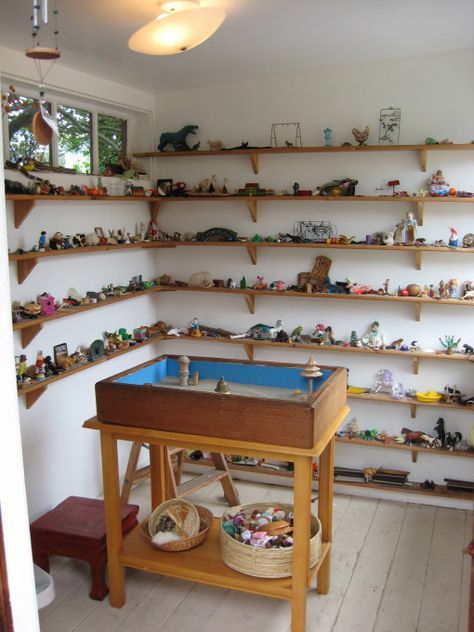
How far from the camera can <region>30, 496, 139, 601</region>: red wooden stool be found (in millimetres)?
3557

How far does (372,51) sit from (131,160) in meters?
1.91

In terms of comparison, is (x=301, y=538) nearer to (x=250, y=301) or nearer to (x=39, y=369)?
(x=39, y=369)

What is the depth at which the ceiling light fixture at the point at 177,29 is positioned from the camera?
2623 millimetres

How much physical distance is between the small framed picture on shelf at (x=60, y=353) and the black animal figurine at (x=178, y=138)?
1.80m

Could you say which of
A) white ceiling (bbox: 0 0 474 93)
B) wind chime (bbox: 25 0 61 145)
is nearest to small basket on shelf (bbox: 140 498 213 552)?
wind chime (bbox: 25 0 61 145)

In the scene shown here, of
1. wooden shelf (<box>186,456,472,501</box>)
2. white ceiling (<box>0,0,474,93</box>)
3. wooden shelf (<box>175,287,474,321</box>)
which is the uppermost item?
white ceiling (<box>0,0,474,93</box>)

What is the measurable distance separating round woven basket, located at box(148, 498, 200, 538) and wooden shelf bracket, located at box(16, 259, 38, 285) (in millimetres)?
1520

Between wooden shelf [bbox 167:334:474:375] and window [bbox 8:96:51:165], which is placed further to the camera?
wooden shelf [bbox 167:334:474:375]

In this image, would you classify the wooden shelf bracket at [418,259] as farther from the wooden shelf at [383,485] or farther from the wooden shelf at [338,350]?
the wooden shelf at [383,485]

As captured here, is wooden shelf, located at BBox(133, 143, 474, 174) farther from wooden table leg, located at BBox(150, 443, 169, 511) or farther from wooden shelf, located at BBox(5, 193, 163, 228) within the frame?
wooden table leg, located at BBox(150, 443, 169, 511)

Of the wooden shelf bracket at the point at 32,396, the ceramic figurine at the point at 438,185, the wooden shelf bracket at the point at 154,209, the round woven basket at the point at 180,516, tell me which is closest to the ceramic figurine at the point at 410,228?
the ceramic figurine at the point at 438,185

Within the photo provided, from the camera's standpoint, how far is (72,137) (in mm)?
4531

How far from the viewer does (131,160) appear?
5.02 m

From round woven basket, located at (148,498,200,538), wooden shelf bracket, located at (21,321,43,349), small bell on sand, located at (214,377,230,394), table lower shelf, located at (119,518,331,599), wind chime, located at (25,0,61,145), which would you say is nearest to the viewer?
wind chime, located at (25,0,61,145)
